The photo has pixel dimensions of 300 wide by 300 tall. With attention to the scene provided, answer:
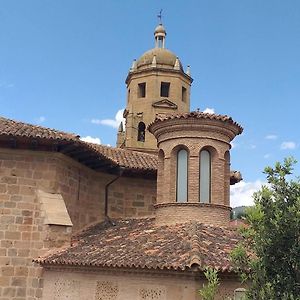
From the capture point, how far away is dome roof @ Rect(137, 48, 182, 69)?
28.8 metres

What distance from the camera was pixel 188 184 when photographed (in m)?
13.1

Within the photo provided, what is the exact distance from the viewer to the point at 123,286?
10406mm

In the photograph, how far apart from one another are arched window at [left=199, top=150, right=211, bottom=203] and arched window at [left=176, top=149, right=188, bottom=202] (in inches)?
15.4

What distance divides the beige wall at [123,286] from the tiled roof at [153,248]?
328 millimetres

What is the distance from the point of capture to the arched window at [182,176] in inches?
517

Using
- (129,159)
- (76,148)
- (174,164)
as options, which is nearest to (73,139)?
(76,148)

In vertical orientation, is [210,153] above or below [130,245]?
above

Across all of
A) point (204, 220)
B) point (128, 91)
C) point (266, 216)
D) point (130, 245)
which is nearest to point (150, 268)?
point (130, 245)

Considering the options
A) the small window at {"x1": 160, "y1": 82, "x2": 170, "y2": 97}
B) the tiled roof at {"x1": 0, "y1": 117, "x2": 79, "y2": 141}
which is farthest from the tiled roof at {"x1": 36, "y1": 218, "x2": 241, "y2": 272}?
the small window at {"x1": 160, "y1": 82, "x2": 170, "y2": 97}

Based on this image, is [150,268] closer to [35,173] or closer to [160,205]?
[160,205]

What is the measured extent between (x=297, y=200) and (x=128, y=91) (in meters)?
24.6

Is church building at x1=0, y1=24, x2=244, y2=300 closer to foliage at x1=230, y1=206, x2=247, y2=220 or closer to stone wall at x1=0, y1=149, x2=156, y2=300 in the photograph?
stone wall at x1=0, y1=149, x2=156, y2=300

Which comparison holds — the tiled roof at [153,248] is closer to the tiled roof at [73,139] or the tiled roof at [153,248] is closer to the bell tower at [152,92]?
the tiled roof at [73,139]

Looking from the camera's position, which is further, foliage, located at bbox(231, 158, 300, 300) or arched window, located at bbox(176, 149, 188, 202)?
arched window, located at bbox(176, 149, 188, 202)
